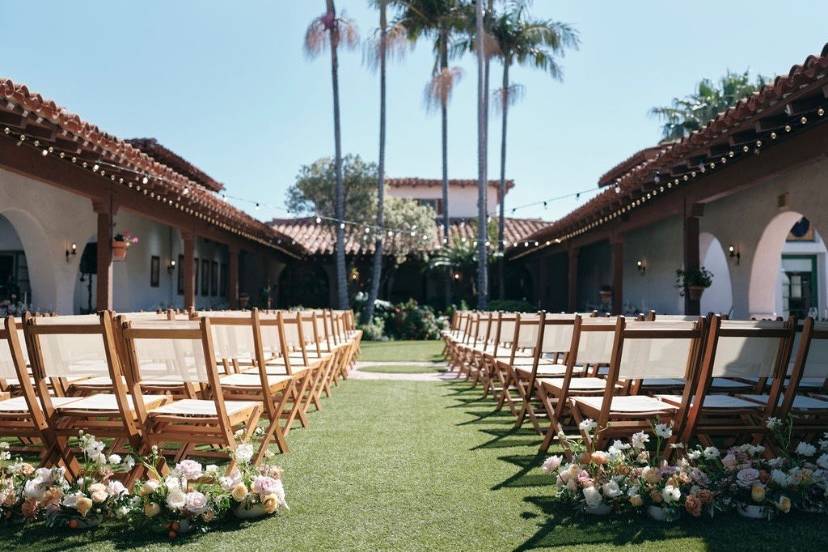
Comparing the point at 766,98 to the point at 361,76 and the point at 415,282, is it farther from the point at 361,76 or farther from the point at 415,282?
the point at 415,282

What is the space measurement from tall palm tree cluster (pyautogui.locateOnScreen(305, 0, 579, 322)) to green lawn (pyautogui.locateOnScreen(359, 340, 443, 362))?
9.78 feet

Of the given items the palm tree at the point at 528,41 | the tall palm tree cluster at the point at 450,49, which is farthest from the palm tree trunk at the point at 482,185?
the palm tree at the point at 528,41

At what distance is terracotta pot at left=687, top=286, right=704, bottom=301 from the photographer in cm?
991

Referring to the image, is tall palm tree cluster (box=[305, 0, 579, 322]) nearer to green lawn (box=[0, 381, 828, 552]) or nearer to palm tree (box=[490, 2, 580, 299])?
palm tree (box=[490, 2, 580, 299])

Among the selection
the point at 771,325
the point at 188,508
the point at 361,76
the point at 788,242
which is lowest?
the point at 188,508

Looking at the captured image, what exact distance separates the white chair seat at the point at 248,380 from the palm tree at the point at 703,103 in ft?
66.6

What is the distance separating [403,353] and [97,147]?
26.7ft

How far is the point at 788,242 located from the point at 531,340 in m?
11.0

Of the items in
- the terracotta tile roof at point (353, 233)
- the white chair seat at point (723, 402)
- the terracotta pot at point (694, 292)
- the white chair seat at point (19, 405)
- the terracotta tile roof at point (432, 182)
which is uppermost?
the terracotta tile roof at point (432, 182)

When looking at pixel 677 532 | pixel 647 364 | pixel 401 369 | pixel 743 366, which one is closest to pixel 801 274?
pixel 401 369

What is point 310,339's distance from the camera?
26.8 feet

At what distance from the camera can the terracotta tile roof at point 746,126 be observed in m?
5.20

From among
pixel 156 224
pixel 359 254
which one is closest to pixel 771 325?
pixel 156 224

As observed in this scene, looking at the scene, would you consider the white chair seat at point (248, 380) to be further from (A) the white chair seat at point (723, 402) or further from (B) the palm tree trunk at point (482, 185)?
(B) the palm tree trunk at point (482, 185)
